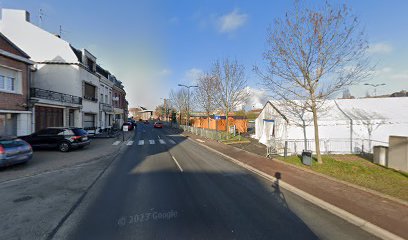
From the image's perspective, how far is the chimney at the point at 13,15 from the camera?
69.2 ft

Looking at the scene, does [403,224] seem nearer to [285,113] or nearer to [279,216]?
[279,216]

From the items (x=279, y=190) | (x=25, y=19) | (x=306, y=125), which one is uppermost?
(x=25, y=19)

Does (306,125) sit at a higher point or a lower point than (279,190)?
higher

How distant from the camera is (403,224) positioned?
4598 mm

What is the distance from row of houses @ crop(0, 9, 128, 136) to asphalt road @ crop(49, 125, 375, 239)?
11.4 m

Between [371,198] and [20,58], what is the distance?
65.9 feet

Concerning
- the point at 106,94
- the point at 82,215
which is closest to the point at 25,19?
the point at 106,94

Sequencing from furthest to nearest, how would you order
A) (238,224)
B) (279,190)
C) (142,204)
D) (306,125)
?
(306,125)
(279,190)
(142,204)
(238,224)

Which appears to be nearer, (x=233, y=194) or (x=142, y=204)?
(x=142, y=204)

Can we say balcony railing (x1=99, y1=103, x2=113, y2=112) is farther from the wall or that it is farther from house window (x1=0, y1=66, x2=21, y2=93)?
house window (x1=0, y1=66, x2=21, y2=93)

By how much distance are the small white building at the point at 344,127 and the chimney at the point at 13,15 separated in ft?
83.5

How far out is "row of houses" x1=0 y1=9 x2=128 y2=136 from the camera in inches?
564

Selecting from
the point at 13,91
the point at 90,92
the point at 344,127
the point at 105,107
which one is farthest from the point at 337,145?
the point at 105,107

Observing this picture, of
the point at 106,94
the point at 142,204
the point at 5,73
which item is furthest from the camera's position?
the point at 106,94
